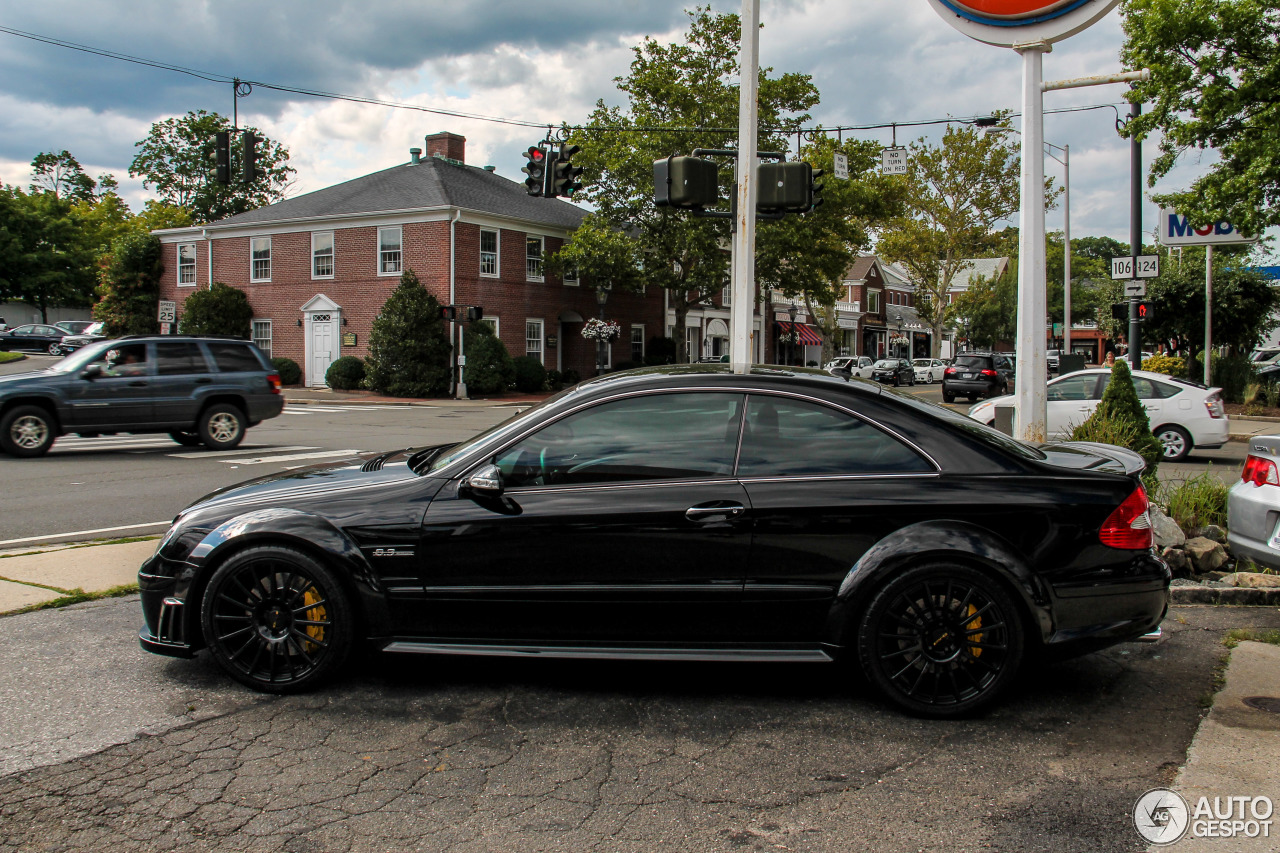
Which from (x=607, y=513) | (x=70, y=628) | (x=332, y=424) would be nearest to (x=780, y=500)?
(x=607, y=513)

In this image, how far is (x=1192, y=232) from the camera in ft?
69.3

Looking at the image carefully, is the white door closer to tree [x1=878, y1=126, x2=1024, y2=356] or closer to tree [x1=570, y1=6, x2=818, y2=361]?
tree [x1=570, y1=6, x2=818, y2=361]

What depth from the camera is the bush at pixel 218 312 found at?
36.3m

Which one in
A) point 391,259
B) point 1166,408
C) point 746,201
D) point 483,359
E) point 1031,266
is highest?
point 391,259

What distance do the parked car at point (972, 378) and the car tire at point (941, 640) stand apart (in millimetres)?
32905

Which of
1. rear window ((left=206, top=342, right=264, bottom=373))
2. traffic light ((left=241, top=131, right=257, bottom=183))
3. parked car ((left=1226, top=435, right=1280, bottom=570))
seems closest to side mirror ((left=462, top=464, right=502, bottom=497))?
parked car ((left=1226, top=435, right=1280, bottom=570))

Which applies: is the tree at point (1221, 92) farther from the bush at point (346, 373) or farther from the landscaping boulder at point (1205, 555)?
the bush at point (346, 373)

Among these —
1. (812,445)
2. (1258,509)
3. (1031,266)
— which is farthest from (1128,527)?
(1031,266)

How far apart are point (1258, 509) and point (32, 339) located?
5897 centimetres

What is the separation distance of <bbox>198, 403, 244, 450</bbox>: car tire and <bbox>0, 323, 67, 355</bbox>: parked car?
142ft

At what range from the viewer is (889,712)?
4.02 metres

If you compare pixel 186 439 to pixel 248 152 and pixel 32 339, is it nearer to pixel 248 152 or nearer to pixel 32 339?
pixel 248 152

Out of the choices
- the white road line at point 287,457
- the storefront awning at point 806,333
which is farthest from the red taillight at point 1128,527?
the storefront awning at point 806,333

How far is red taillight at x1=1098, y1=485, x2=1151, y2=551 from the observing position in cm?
395
